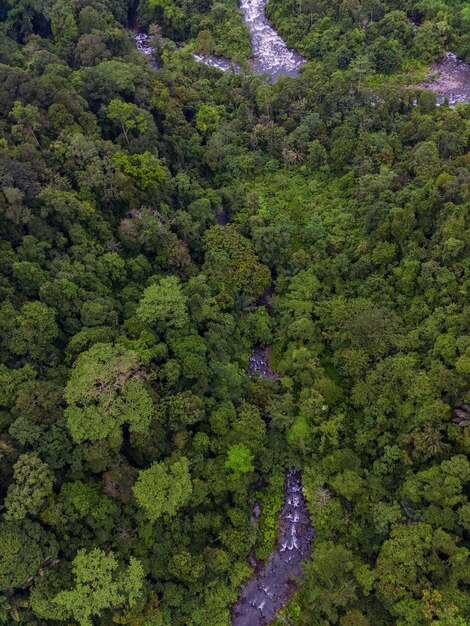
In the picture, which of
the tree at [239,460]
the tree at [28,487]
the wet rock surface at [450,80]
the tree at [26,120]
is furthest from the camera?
the wet rock surface at [450,80]

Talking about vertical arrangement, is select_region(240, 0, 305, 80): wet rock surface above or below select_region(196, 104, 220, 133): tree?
above

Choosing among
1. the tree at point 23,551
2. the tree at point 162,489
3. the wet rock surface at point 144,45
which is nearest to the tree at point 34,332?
the tree at point 23,551

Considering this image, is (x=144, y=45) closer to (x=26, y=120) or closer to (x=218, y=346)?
(x=26, y=120)

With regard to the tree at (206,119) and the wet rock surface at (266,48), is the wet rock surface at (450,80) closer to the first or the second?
the wet rock surface at (266,48)

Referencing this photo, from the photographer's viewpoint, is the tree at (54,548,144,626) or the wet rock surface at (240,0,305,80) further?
the wet rock surface at (240,0,305,80)

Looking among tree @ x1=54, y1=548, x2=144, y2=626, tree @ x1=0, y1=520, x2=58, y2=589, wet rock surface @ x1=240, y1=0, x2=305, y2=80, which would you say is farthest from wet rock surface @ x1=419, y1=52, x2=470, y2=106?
tree @ x1=0, y1=520, x2=58, y2=589

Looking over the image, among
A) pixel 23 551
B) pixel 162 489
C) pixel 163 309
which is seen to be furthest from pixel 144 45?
pixel 23 551

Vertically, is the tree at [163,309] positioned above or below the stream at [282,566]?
above

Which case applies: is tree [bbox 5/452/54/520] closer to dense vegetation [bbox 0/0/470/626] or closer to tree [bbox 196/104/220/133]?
dense vegetation [bbox 0/0/470/626]
